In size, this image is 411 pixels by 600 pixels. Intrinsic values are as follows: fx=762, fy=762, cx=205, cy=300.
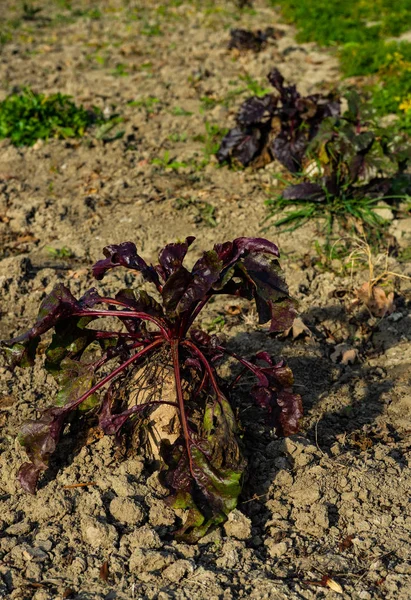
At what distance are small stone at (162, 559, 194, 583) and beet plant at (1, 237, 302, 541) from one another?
0.47 feet

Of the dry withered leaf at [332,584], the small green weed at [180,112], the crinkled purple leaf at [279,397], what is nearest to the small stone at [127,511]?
the crinkled purple leaf at [279,397]

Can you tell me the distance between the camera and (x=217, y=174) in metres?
6.71

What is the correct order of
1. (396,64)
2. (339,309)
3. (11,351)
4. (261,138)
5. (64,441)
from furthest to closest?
(396,64) < (261,138) < (339,309) < (64,441) < (11,351)

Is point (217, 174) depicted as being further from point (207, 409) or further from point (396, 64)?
point (207, 409)

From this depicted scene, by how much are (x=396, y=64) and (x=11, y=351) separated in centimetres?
649

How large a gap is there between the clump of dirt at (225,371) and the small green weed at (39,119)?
0.16 m

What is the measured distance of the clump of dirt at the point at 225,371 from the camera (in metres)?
3.07

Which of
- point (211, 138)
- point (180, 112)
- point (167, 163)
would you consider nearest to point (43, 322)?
point (167, 163)

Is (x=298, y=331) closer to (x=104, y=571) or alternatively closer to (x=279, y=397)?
(x=279, y=397)

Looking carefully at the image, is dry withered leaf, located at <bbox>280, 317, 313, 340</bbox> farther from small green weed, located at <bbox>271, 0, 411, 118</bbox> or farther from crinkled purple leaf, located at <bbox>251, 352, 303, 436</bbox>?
small green weed, located at <bbox>271, 0, 411, 118</bbox>

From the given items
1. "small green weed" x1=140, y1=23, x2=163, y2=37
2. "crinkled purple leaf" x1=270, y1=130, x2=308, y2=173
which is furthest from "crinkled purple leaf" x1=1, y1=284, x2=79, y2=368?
"small green weed" x1=140, y1=23, x2=163, y2=37

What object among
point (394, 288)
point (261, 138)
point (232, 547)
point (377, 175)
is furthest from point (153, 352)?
point (261, 138)

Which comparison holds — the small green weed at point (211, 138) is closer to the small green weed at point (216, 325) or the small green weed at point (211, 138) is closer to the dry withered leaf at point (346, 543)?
the small green weed at point (216, 325)

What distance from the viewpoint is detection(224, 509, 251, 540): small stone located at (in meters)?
3.21
